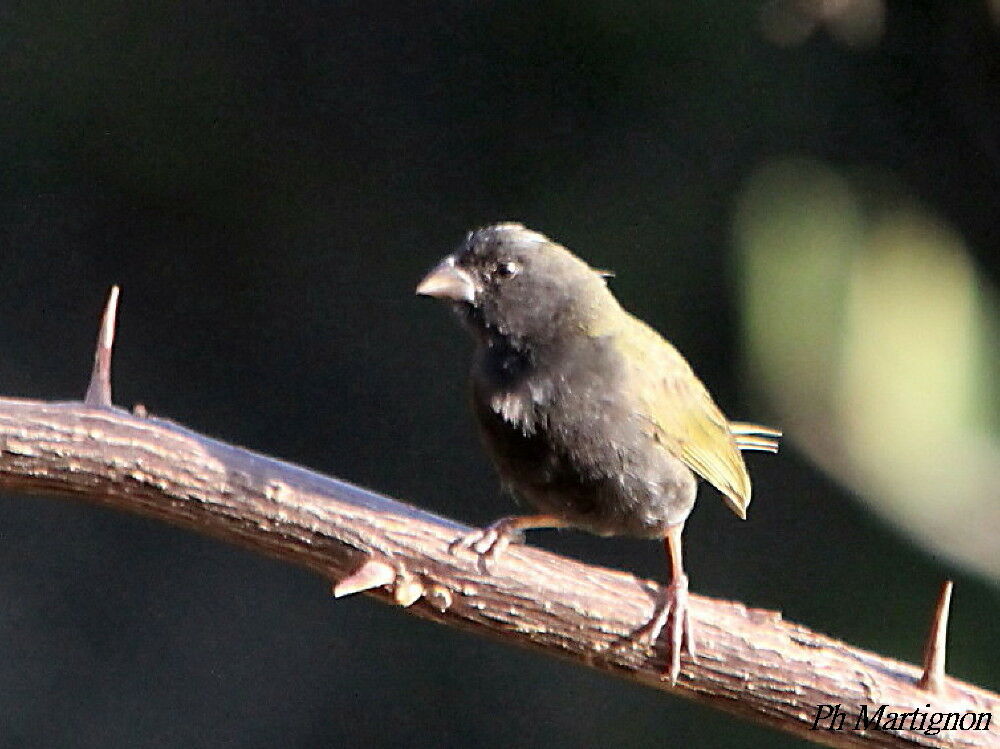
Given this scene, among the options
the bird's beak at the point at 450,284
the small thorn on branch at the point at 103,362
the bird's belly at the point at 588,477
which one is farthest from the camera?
the bird's beak at the point at 450,284

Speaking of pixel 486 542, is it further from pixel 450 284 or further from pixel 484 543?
pixel 450 284

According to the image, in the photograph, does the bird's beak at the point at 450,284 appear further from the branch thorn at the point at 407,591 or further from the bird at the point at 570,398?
the branch thorn at the point at 407,591

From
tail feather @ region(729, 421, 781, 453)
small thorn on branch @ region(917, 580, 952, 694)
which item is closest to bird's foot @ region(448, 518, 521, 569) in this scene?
small thorn on branch @ region(917, 580, 952, 694)

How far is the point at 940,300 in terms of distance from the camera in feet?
12.3

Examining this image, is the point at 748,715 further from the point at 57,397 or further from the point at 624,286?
the point at 57,397

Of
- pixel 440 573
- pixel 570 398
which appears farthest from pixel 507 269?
pixel 440 573

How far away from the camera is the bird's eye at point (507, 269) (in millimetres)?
3275

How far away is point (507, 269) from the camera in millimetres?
3275

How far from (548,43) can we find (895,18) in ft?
4.56

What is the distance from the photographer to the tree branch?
258 cm

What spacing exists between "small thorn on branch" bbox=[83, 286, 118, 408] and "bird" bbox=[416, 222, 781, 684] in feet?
2.71

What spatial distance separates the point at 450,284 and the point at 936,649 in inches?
54.2

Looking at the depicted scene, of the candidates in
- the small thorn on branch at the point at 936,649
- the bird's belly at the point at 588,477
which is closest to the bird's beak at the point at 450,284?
the bird's belly at the point at 588,477

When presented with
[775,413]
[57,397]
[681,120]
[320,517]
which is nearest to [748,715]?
[320,517]
